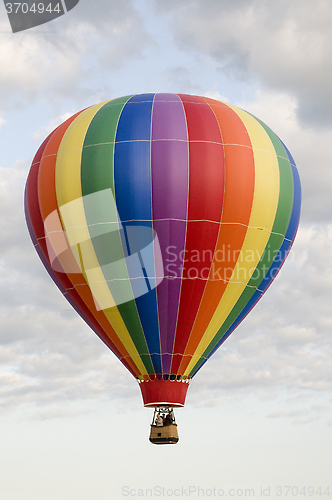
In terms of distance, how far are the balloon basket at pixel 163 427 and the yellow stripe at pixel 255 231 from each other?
1.16 meters

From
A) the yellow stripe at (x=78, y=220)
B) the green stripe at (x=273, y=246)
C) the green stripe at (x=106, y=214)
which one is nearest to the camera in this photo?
the green stripe at (x=106, y=214)

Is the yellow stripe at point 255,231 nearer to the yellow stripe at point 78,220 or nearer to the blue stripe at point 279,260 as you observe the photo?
the blue stripe at point 279,260


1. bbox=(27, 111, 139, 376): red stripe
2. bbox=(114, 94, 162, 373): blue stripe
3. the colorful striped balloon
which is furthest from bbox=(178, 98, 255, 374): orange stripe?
bbox=(27, 111, 139, 376): red stripe

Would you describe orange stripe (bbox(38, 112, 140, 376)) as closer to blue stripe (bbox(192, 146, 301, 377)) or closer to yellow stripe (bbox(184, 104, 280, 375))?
yellow stripe (bbox(184, 104, 280, 375))

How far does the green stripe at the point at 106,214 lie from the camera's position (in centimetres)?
2419

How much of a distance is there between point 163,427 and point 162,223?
5.34 meters

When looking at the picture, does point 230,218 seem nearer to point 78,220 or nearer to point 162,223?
point 162,223

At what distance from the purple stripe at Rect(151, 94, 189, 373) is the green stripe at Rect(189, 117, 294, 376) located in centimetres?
157

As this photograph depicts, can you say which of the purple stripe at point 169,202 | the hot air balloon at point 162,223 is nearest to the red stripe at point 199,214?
the hot air balloon at point 162,223

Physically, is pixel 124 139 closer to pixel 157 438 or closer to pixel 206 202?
pixel 206 202

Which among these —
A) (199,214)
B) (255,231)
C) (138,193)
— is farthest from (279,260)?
(138,193)

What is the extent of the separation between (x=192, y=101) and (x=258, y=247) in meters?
4.31

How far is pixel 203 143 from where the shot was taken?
24438 mm

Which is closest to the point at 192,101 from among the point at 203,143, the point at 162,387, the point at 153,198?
the point at 203,143
